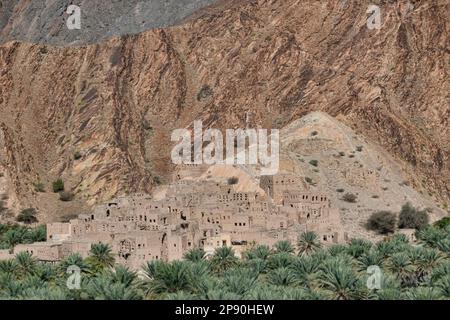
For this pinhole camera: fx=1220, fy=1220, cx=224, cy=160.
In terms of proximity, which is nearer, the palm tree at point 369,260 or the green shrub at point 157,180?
the palm tree at point 369,260

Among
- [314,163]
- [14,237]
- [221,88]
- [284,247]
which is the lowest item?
[284,247]

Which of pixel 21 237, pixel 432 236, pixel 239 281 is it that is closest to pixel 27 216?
pixel 21 237

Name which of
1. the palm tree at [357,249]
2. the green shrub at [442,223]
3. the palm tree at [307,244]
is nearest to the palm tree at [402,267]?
the palm tree at [357,249]

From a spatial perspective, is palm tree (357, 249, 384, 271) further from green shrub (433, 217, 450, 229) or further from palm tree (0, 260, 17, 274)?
palm tree (0, 260, 17, 274)

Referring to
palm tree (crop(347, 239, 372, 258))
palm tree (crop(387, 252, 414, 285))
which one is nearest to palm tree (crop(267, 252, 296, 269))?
palm tree (crop(387, 252, 414, 285))

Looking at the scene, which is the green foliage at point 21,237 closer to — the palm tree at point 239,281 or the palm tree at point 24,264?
the palm tree at point 24,264

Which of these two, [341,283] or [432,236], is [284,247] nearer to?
[432,236]
